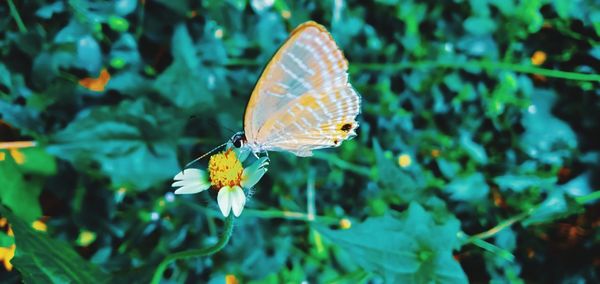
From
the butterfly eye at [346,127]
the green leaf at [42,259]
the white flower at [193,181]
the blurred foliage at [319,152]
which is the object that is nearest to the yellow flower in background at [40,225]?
the blurred foliage at [319,152]

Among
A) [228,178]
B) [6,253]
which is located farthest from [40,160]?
[228,178]

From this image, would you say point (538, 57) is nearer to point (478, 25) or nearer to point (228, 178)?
point (478, 25)

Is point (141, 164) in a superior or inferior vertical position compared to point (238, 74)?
inferior

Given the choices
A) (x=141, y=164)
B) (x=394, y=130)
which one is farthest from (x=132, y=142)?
(x=394, y=130)

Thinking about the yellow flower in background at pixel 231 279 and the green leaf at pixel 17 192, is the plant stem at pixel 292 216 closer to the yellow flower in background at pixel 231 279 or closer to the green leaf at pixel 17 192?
the yellow flower in background at pixel 231 279

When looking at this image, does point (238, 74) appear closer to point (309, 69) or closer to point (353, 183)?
point (353, 183)

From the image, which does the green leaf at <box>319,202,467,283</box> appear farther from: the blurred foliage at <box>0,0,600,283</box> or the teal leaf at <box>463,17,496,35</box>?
the teal leaf at <box>463,17,496,35</box>
